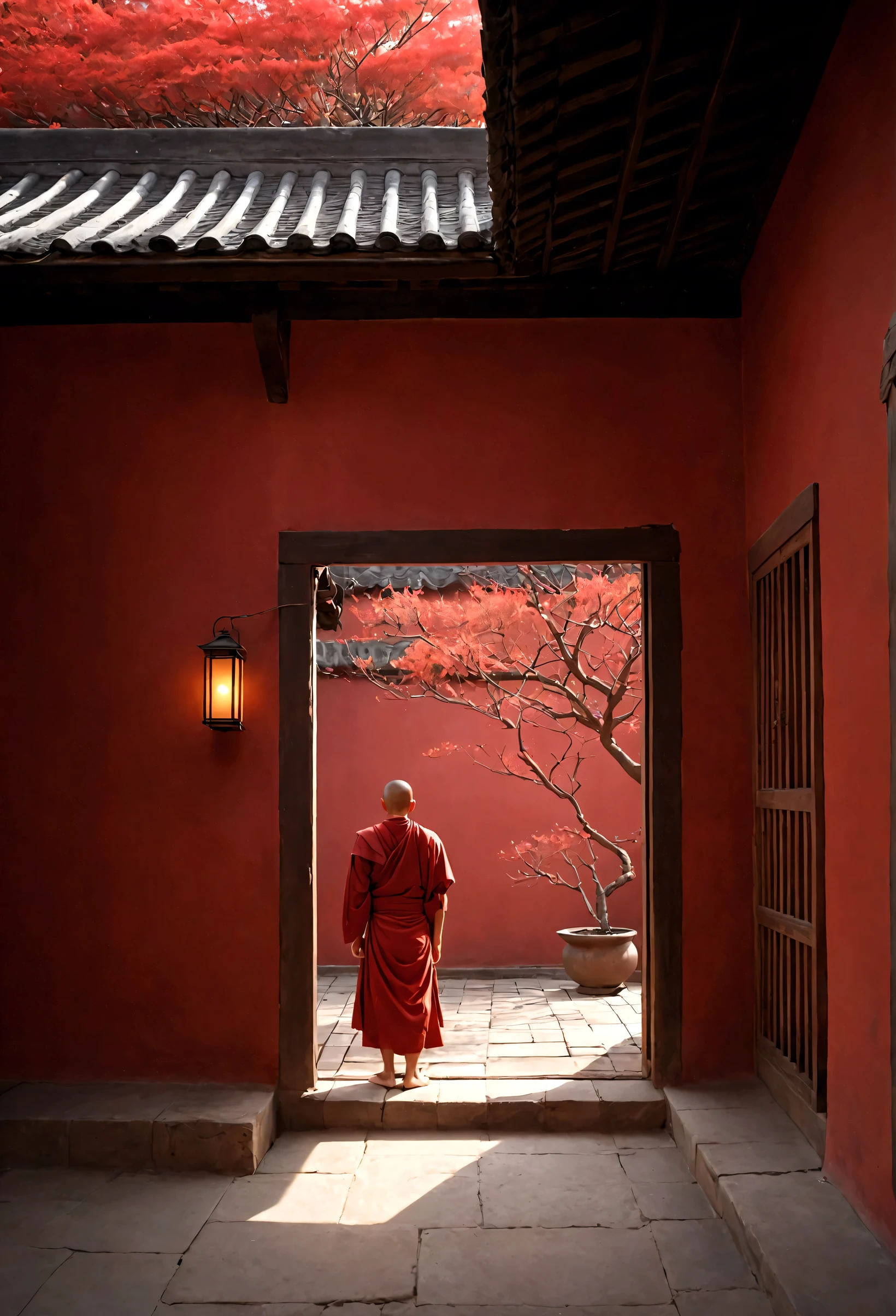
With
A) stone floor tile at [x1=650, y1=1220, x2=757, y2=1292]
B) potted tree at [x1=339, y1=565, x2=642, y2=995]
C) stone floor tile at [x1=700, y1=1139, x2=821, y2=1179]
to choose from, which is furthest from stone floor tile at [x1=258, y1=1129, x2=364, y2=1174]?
potted tree at [x1=339, y1=565, x2=642, y2=995]

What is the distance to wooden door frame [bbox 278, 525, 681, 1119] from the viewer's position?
4902mm

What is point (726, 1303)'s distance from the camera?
125 inches

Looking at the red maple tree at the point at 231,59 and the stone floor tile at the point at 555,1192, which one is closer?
the stone floor tile at the point at 555,1192

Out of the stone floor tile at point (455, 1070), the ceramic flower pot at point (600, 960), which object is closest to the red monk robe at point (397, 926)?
the stone floor tile at point (455, 1070)

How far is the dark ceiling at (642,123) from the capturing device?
10.6 ft

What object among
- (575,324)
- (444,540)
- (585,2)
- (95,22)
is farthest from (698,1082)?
(95,22)

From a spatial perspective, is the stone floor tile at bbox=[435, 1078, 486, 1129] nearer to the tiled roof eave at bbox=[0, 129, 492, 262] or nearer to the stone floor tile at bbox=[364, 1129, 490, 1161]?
the stone floor tile at bbox=[364, 1129, 490, 1161]

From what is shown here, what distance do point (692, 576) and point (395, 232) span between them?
2.05 metres

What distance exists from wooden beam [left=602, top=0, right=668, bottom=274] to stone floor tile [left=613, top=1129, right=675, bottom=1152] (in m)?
3.85

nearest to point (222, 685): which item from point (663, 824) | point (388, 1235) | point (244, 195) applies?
point (663, 824)

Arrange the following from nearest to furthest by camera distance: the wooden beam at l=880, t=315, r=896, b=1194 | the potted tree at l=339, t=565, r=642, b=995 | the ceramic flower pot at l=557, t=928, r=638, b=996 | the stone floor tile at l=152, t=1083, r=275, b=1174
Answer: the wooden beam at l=880, t=315, r=896, b=1194 < the stone floor tile at l=152, t=1083, r=275, b=1174 < the potted tree at l=339, t=565, r=642, b=995 < the ceramic flower pot at l=557, t=928, r=638, b=996

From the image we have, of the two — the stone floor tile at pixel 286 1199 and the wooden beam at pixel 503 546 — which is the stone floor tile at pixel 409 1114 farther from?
the wooden beam at pixel 503 546

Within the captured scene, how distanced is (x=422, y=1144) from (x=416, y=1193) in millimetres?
546

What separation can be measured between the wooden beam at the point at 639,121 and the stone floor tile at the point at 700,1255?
3807mm
